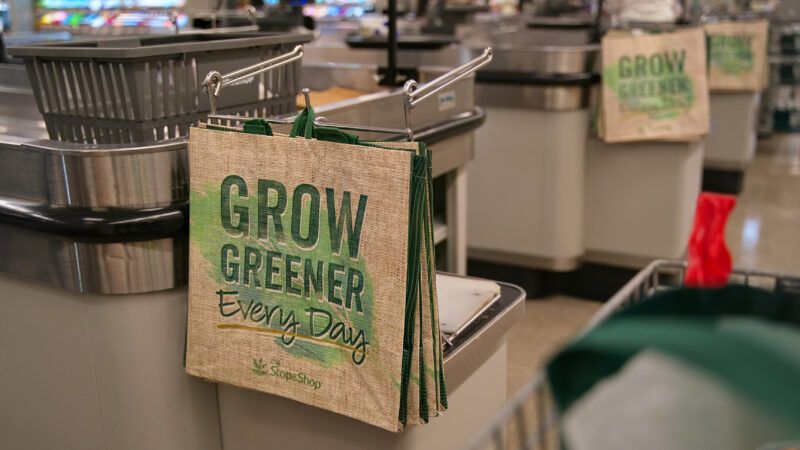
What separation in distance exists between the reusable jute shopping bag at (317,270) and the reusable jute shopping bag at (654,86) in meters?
2.02

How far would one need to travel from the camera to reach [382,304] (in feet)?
4.66

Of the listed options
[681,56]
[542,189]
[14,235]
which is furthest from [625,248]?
[14,235]

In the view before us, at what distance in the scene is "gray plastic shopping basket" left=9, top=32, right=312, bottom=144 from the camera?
1682 mm

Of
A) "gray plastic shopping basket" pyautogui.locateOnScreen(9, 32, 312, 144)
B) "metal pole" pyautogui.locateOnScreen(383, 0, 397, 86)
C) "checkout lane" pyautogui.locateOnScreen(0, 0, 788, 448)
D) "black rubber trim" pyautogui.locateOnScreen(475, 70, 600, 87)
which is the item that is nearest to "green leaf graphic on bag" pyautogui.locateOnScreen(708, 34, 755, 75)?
"checkout lane" pyautogui.locateOnScreen(0, 0, 788, 448)

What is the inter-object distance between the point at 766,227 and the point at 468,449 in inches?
169

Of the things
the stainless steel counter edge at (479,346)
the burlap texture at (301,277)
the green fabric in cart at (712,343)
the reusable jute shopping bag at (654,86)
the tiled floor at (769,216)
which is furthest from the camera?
the tiled floor at (769,216)

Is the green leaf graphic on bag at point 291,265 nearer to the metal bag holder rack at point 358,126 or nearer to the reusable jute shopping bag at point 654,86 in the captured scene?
the metal bag holder rack at point 358,126

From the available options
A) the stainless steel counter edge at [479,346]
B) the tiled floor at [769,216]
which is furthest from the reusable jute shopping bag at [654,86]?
the stainless steel counter edge at [479,346]

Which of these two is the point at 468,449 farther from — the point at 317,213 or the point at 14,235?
the point at 14,235

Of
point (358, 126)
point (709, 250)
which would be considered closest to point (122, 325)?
point (358, 126)

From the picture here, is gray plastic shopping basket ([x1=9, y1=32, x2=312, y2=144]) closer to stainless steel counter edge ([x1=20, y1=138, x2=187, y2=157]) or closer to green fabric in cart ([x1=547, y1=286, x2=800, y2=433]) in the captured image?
stainless steel counter edge ([x1=20, y1=138, x2=187, y2=157])

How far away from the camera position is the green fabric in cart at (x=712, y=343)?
538 mm

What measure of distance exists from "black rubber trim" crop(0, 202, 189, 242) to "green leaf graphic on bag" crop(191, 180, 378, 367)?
2.5 inches

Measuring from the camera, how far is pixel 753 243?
4234 millimetres
